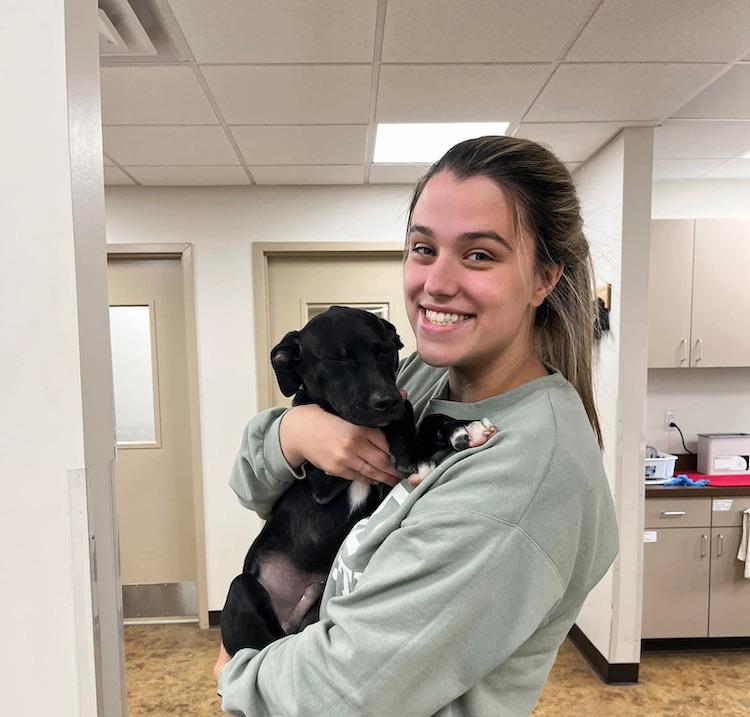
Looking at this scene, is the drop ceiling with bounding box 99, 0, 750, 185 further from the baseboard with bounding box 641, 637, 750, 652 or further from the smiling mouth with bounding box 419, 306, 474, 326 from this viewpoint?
the baseboard with bounding box 641, 637, 750, 652

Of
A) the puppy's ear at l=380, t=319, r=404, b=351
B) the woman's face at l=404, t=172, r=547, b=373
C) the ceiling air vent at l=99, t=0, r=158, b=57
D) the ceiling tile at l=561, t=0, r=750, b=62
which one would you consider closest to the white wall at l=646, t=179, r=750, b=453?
the ceiling tile at l=561, t=0, r=750, b=62

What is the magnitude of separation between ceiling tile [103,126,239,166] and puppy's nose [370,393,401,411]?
197 cm

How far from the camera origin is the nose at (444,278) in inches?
30.0

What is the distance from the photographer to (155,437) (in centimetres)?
343

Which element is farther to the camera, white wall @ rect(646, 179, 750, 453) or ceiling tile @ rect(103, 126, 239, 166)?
white wall @ rect(646, 179, 750, 453)

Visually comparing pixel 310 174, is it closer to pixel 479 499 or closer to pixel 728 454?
pixel 479 499

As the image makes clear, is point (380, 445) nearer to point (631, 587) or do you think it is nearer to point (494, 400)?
point (494, 400)

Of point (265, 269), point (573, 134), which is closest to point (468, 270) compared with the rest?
point (573, 134)

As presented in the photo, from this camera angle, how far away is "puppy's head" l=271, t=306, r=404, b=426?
94cm

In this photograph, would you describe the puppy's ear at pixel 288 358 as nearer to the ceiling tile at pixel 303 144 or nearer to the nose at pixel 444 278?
the nose at pixel 444 278

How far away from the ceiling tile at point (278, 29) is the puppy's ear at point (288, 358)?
107cm

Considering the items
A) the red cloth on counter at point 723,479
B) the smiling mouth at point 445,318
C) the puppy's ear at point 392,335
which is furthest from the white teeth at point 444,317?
the red cloth on counter at point 723,479

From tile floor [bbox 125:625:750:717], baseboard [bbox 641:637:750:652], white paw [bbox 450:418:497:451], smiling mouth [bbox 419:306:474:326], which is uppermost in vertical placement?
smiling mouth [bbox 419:306:474:326]

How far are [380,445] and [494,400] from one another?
8.6 inches
